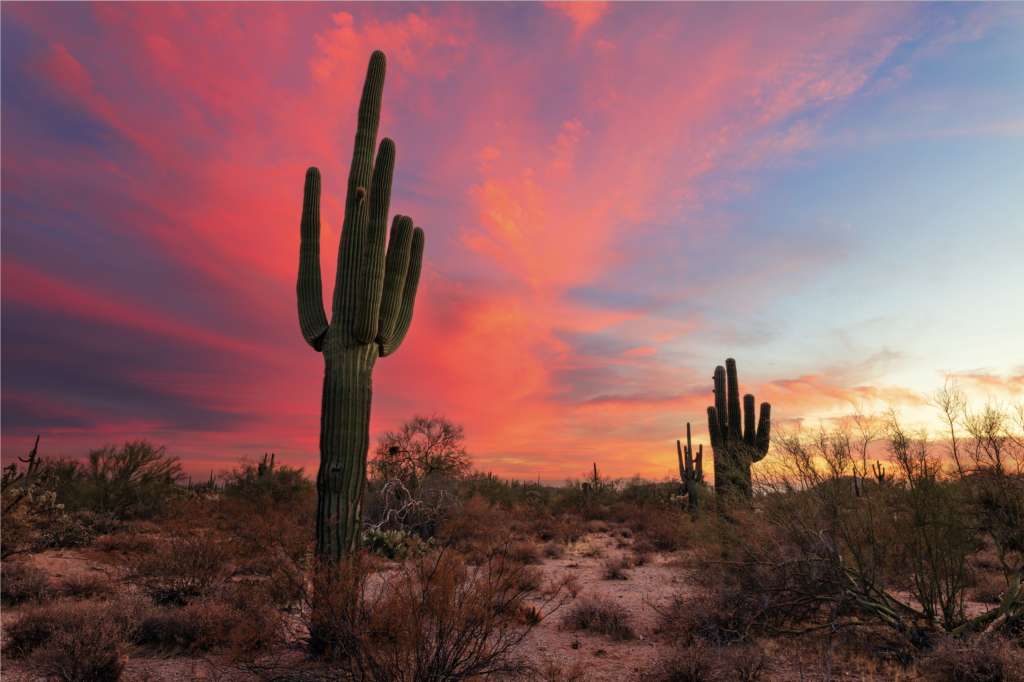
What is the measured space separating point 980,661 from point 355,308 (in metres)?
9.22

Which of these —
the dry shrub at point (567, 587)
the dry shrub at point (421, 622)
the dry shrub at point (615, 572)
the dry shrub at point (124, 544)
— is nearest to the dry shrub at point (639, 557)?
the dry shrub at point (615, 572)

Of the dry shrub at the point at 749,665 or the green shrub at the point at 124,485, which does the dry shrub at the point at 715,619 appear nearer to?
the dry shrub at the point at 749,665

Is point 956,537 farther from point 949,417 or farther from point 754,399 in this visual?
point 754,399

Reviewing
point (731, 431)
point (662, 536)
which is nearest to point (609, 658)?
point (731, 431)

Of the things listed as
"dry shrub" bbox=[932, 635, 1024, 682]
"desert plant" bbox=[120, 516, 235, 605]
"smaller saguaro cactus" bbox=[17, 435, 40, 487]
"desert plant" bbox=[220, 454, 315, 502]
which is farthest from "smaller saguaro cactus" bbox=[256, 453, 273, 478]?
"dry shrub" bbox=[932, 635, 1024, 682]

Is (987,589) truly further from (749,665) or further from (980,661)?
(749,665)

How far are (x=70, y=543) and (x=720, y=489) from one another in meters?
17.4

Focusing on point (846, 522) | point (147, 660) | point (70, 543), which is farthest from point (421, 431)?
point (846, 522)

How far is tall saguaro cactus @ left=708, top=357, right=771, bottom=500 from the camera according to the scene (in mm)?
12180

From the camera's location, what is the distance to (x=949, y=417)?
27.5 feet

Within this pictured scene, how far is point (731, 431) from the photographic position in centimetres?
1420

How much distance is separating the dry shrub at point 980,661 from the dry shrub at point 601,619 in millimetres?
3967

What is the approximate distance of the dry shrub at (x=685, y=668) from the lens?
241 inches

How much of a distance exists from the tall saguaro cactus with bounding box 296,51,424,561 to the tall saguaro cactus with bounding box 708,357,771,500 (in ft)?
26.6
